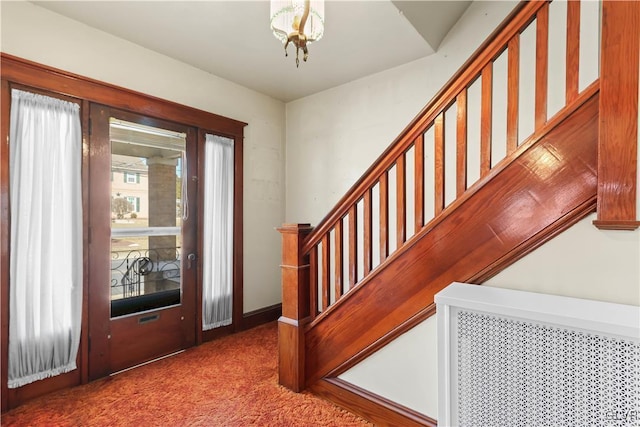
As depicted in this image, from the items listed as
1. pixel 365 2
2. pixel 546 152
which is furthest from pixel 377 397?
pixel 365 2

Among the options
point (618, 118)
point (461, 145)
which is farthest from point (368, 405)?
point (618, 118)

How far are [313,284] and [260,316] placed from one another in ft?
5.60

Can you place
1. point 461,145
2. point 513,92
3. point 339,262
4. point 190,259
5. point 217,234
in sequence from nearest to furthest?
point 513,92 → point 461,145 → point 339,262 → point 190,259 → point 217,234

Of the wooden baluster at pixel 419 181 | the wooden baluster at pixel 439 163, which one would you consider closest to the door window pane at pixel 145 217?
the wooden baluster at pixel 419 181

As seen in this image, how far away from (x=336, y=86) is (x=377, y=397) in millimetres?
3014

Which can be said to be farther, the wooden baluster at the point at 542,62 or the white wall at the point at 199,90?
the white wall at the point at 199,90

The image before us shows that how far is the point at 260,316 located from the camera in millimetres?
3615

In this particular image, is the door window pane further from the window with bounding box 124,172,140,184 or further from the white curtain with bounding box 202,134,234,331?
the white curtain with bounding box 202,134,234,331

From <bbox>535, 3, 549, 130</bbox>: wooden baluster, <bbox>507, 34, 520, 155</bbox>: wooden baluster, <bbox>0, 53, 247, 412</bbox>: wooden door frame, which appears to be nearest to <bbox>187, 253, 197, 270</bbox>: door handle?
<bbox>0, 53, 247, 412</bbox>: wooden door frame

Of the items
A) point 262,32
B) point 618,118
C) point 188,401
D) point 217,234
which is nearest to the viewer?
point 618,118

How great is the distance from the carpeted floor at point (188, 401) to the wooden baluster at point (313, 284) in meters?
0.58

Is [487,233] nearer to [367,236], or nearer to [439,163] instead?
[439,163]

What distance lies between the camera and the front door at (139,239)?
7.92 ft

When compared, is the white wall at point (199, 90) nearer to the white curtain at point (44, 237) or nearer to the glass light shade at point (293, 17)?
the white curtain at point (44, 237)
